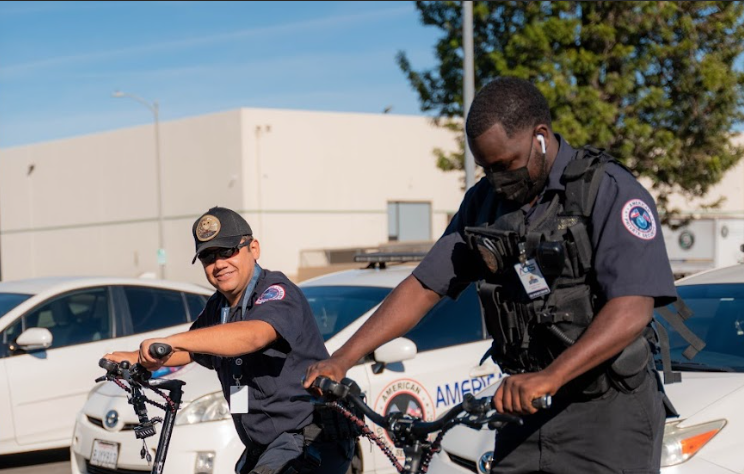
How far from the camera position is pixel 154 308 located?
9.09m

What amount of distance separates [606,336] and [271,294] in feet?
4.73

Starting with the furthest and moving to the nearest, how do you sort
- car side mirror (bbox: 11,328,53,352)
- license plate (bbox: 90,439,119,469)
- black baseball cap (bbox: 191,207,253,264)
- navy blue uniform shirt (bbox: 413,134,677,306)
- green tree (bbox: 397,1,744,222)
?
green tree (bbox: 397,1,744,222) < car side mirror (bbox: 11,328,53,352) < license plate (bbox: 90,439,119,469) < black baseball cap (bbox: 191,207,253,264) < navy blue uniform shirt (bbox: 413,134,677,306)

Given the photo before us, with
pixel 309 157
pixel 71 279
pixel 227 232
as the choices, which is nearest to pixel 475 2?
pixel 71 279

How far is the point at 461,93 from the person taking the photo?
18969mm

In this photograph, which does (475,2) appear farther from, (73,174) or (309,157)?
(73,174)

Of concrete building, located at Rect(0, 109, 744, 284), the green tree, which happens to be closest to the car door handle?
the green tree

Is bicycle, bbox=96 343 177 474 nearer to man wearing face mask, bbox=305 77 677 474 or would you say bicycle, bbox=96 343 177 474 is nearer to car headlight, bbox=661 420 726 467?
man wearing face mask, bbox=305 77 677 474

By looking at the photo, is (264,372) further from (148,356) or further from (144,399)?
(148,356)

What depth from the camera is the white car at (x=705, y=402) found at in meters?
4.49

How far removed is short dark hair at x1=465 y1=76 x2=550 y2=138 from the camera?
2.92 metres

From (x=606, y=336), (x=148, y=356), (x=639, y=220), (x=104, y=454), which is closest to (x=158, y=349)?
(x=148, y=356)

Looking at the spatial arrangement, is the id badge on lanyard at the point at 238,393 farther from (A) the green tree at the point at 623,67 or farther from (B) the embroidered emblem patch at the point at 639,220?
(A) the green tree at the point at 623,67

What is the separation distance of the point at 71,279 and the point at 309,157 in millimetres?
31945

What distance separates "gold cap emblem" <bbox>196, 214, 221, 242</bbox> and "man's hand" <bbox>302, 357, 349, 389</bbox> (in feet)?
3.07
